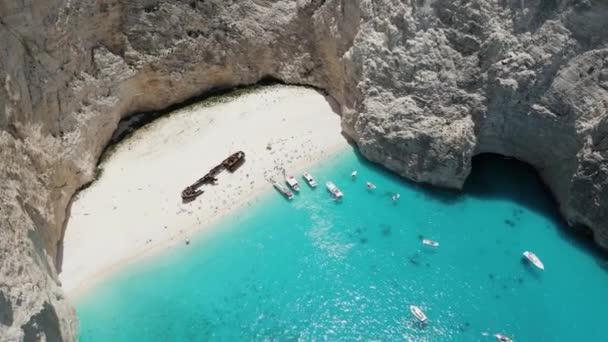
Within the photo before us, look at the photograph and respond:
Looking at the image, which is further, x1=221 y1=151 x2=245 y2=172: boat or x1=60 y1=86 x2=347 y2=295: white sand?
x1=221 y1=151 x2=245 y2=172: boat

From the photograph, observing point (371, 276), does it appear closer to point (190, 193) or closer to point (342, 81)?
point (190, 193)

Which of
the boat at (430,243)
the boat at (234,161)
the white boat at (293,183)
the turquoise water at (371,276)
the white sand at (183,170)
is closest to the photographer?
the turquoise water at (371,276)

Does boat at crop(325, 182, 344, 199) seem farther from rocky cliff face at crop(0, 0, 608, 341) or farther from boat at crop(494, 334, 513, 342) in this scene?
boat at crop(494, 334, 513, 342)

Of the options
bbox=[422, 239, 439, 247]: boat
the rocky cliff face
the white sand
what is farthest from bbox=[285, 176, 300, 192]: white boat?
bbox=[422, 239, 439, 247]: boat

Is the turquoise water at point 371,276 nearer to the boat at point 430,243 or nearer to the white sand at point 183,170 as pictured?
the boat at point 430,243

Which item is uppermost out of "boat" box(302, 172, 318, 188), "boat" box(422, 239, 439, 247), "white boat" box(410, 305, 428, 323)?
"boat" box(422, 239, 439, 247)

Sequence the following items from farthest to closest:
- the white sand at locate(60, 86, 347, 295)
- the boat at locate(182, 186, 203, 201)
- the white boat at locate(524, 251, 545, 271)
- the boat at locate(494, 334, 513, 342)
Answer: the boat at locate(182, 186, 203, 201) → the white sand at locate(60, 86, 347, 295) → the white boat at locate(524, 251, 545, 271) → the boat at locate(494, 334, 513, 342)

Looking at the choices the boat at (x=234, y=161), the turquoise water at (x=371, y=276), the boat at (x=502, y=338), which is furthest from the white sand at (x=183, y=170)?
the boat at (x=502, y=338)
